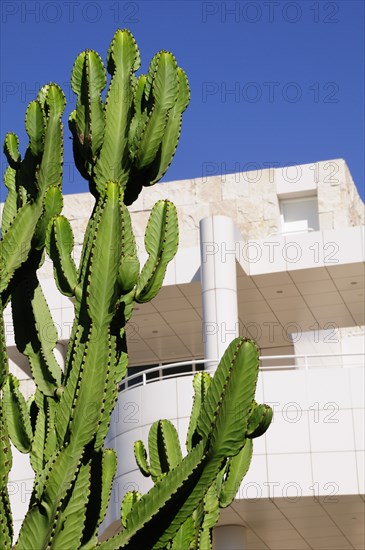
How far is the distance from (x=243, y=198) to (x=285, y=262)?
5.45 meters

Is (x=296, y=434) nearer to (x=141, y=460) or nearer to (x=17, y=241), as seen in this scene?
(x=141, y=460)

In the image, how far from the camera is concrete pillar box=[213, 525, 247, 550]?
21.5 meters

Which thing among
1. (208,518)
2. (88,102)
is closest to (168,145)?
(88,102)

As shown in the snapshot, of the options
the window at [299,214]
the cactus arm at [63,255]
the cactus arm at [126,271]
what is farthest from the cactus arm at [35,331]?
the window at [299,214]

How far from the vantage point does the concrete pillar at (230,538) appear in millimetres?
21531

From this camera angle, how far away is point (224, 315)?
22172 millimetres

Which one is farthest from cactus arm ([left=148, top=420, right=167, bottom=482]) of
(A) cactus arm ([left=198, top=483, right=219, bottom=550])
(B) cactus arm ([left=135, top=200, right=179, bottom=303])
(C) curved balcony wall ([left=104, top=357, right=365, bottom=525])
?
(C) curved balcony wall ([left=104, top=357, right=365, bottom=525])

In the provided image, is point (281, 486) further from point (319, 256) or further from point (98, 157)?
point (98, 157)

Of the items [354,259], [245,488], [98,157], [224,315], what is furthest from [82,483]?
[354,259]

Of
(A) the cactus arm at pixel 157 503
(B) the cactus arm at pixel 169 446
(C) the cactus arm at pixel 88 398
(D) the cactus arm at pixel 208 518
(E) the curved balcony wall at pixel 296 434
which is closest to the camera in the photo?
(A) the cactus arm at pixel 157 503

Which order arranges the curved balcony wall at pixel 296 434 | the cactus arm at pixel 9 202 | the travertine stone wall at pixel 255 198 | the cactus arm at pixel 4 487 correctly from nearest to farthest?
1. the cactus arm at pixel 4 487
2. the cactus arm at pixel 9 202
3. the curved balcony wall at pixel 296 434
4. the travertine stone wall at pixel 255 198

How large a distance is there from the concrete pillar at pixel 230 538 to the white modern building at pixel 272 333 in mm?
22

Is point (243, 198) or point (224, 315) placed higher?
point (243, 198)

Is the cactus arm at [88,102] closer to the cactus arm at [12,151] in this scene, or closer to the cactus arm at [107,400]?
the cactus arm at [12,151]
